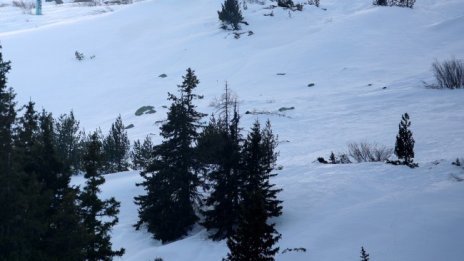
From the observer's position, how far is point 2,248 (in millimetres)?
8391

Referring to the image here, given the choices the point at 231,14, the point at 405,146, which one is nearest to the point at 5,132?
the point at 405,146

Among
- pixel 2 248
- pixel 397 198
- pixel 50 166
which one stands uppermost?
pixel 50 166

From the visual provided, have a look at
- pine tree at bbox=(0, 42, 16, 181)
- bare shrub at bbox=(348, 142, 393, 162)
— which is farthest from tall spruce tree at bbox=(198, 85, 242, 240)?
bare shrub at bbox=(348, 142, 393, 162)

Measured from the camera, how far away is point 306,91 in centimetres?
3503

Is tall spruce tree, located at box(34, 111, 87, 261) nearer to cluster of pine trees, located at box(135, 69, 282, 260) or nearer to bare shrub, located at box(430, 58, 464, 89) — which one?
cluster of pine trees, located at box(135, 69, 282, 260)

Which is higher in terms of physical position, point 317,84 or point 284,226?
point 317,84

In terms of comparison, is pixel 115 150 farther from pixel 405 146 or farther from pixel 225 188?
pixel 405 146

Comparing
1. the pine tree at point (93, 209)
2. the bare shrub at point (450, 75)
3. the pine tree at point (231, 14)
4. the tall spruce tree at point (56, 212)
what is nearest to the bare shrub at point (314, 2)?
the pine tree at point (231, 14)

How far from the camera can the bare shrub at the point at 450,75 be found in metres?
28.8

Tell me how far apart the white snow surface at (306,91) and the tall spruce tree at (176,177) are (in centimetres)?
94

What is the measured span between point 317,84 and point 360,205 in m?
23.0

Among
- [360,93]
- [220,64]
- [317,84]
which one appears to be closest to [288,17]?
[220,64]

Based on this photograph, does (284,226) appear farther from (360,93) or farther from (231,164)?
(360,93)

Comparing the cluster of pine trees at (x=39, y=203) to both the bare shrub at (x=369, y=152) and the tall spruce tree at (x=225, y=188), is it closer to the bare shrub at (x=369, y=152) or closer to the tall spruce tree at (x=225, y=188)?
the tall spruce tree at (x=225, y=188)
